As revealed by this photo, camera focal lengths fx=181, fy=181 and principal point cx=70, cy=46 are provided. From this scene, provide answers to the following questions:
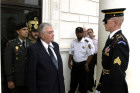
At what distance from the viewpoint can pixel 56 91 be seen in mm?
2807

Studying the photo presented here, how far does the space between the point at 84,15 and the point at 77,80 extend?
2.11 metres

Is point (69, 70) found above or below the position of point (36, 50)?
below

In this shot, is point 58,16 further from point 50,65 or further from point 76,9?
point 50,65

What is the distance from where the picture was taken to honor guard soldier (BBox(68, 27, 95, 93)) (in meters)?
5.14

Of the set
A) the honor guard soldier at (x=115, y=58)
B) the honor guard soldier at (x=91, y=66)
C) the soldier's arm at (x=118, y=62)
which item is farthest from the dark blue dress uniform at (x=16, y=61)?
the honor guard soldier at (x=91, y=66)

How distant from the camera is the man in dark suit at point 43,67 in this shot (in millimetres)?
2621

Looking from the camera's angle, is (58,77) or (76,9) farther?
(76,9)

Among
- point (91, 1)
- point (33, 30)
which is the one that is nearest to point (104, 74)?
point (33, 30)

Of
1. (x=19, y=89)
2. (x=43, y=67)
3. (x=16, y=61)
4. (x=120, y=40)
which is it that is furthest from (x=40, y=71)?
(x=120, y=40)

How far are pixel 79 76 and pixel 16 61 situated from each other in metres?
2.31

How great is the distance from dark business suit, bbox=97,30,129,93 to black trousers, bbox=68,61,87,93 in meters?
2.36

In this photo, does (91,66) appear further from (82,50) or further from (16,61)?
(16,61)

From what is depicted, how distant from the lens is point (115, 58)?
8.44 feet

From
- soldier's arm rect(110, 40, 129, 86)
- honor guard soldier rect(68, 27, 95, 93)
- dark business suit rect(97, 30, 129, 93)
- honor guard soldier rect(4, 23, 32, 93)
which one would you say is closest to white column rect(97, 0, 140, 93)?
dark business suit rect(97, 30, 129, 93)
